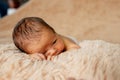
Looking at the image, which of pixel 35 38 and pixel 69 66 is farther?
pixel 35 38

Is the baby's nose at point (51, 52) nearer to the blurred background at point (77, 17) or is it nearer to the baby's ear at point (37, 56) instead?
the baby's ear at point (37, 56)

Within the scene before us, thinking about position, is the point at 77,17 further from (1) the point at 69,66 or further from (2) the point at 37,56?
(1) the point at 69,66

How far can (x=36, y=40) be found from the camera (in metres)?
0.96

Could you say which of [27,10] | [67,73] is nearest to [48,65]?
[67,73]

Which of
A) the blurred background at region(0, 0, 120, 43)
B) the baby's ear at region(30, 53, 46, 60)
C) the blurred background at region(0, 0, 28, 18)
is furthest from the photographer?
the blurred background at region(0, 0, 28, 18)

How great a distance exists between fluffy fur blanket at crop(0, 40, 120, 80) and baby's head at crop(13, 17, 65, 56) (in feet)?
0.24

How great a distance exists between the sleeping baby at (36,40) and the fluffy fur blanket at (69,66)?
71 millimetres

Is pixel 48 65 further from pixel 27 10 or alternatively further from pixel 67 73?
pixel 27 10

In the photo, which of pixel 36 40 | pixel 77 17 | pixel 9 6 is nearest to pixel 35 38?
pixel 36 40

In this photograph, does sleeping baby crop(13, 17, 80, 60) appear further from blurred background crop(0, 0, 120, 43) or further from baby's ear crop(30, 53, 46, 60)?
blurred background crop(0, 0, 120, 43)

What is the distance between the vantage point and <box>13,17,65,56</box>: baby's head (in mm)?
958

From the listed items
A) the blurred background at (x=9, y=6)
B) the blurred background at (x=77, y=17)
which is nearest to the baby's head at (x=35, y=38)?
the blurred background at (x=77, y=17)

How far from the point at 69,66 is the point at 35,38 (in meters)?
0.20

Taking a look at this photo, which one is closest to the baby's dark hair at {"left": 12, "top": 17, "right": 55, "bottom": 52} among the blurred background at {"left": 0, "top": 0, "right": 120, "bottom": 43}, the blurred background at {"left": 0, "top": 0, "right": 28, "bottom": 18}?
the blurred background at {"left": 0, "top": 0, "right": 120, "bottom": 43}
